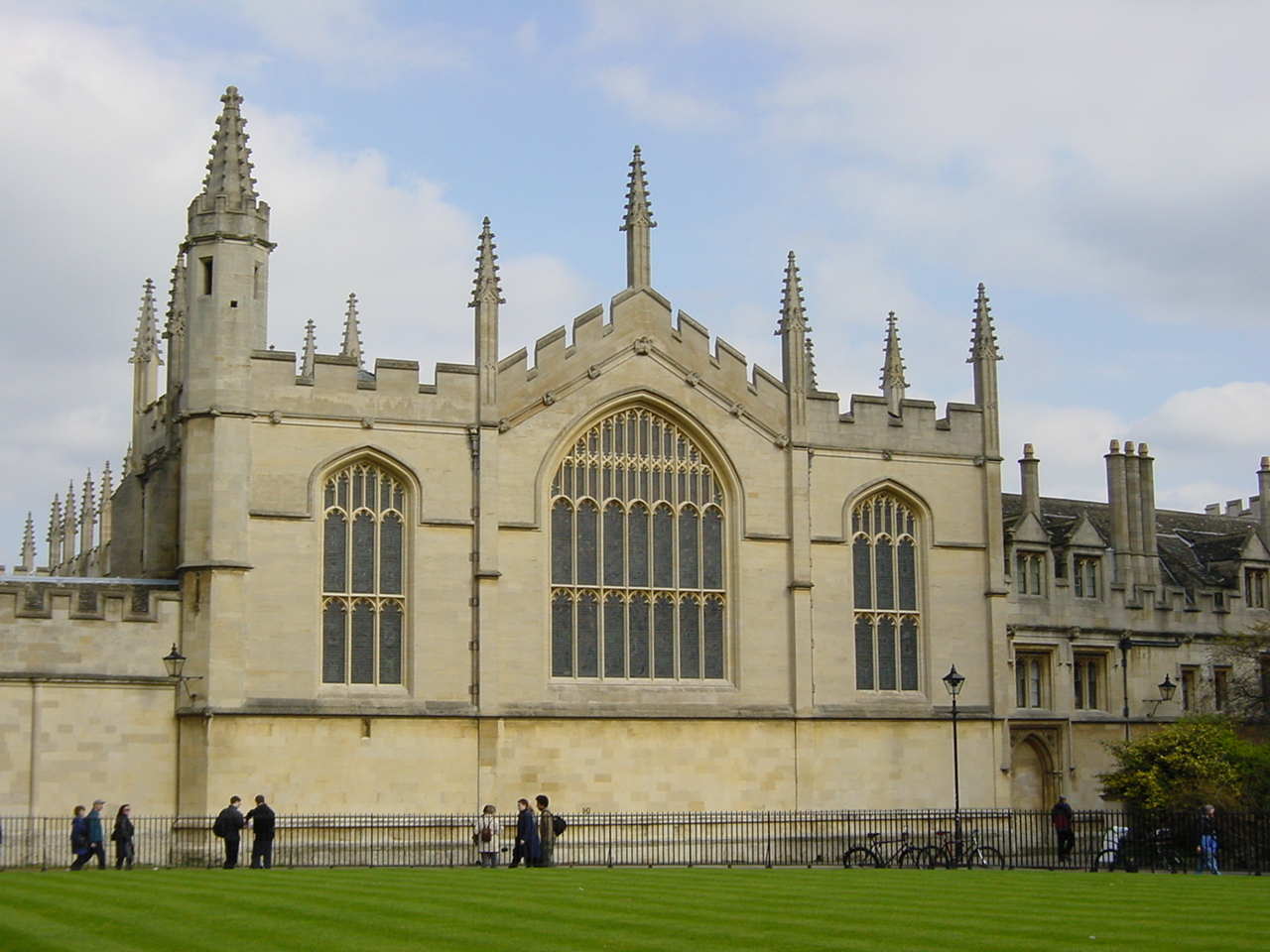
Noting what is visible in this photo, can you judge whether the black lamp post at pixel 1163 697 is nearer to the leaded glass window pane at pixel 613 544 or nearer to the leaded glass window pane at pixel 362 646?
the leaded glass window pane at pixel 613 544

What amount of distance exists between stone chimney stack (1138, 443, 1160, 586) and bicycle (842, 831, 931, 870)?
1124 cm

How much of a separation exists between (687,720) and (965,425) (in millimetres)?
8301

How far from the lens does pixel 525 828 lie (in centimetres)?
2567

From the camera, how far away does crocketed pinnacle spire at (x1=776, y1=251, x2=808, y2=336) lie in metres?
33.2

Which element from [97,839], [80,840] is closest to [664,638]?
[97,839]

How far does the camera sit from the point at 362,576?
97.8 ft

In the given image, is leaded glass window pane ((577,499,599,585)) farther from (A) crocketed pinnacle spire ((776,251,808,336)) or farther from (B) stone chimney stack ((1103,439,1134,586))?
(B) stone chimney stack ((1103,439,1134,586))

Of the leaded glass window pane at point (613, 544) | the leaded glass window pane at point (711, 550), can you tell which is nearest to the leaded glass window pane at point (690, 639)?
the leaded glass window pane at point (711, 550)

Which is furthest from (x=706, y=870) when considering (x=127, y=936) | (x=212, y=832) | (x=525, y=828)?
(x=127, y=936)

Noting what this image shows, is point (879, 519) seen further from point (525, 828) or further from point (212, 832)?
point (212, 832)

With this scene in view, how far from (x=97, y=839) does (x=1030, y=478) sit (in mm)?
22272

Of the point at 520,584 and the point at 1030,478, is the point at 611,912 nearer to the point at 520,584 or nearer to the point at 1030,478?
the point at 520,584

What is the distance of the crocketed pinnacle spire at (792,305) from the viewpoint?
33.2 m

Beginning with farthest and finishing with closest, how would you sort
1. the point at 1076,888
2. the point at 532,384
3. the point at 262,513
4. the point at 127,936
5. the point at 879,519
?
1. the point at 879,519
2. the point at 532,384
3. the point at 262,513
4. the point at 1076,888
5. the point at 127,936
